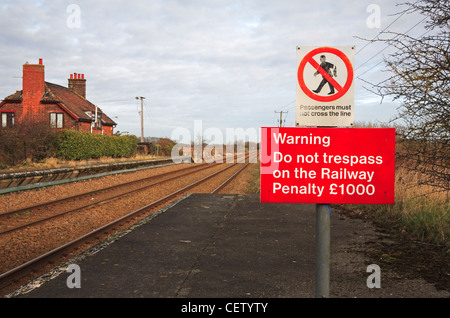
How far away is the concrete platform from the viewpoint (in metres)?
3.76

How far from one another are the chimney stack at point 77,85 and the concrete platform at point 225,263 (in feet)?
152

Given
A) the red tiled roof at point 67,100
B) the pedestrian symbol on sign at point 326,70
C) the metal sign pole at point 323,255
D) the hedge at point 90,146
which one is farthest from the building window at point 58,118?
the metal sign pole at point 323,255

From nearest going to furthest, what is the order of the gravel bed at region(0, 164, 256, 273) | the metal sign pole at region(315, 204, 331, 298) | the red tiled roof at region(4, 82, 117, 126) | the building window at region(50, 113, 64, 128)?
the metal sign pole at region(315, 204, 331, 298), the gravel bed at region(0, 164, 256, 273), the red tiled roof at region(4, 82, 117, 126), the building window at region(50, 113, 64, 128)

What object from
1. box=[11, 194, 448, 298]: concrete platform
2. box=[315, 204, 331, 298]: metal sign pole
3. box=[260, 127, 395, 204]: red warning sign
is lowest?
box=[11, 194, 448, 298]: concrete platform

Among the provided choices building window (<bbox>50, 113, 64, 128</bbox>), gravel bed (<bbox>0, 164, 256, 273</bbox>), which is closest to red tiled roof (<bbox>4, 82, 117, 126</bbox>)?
building window (<bbox>50, 113, 64, 128</bbox>)

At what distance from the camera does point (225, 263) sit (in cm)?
469

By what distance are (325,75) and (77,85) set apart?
51872mm

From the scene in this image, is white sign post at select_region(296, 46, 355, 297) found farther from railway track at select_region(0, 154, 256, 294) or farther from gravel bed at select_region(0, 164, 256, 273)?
gravel bed at select_region(0, 164, 256, 273)

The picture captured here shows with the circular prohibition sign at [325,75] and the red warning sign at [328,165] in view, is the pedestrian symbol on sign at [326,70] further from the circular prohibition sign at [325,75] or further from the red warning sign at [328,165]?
the red warning sign at [328,165]

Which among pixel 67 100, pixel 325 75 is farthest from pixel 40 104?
pixel 325 75

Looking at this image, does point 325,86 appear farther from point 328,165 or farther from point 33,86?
point 33,86

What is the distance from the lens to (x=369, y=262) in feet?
15.4

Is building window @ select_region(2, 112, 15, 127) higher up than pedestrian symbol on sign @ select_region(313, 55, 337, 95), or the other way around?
building window @ select_region(2, 112, 15, 127)
